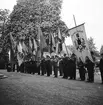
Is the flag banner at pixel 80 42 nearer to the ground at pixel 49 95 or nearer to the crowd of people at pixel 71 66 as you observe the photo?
the crowd of people at pixel 71 66

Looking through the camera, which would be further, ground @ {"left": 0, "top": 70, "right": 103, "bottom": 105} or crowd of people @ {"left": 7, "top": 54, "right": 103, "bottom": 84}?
crowd of people @ {"left": 7, "top": 54, "right": 103, "bottom": 84}

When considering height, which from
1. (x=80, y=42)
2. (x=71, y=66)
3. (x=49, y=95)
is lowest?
(x=49, y=95)

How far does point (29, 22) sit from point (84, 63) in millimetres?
20293

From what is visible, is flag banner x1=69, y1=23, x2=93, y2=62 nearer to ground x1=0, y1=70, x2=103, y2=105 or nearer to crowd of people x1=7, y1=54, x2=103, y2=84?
crowd of people x1=7, y1=54, x2=103, y2=84

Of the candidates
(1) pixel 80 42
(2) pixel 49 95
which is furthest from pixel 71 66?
(2) pixel 49 95

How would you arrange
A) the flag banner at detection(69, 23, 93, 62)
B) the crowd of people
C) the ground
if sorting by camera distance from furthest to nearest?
the crowd of people → the flag banner at detection(69, 23, 93, 62) → the ground

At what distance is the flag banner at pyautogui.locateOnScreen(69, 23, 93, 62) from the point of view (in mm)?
12902

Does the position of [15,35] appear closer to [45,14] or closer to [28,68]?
[45,14]

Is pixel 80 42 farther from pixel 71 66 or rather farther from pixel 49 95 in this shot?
pixel 49 95

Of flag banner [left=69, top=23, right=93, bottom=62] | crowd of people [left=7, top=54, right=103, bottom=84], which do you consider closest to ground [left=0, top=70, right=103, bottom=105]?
crowd of people [left=7, top=54, right=103, bottom=84]

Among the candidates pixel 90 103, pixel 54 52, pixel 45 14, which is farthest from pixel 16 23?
pixel 90 103

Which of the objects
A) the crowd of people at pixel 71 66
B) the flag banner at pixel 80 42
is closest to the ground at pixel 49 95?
the crowd of people at pixel 71 66

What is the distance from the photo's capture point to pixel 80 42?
527 inches

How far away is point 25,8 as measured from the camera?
3253cm
